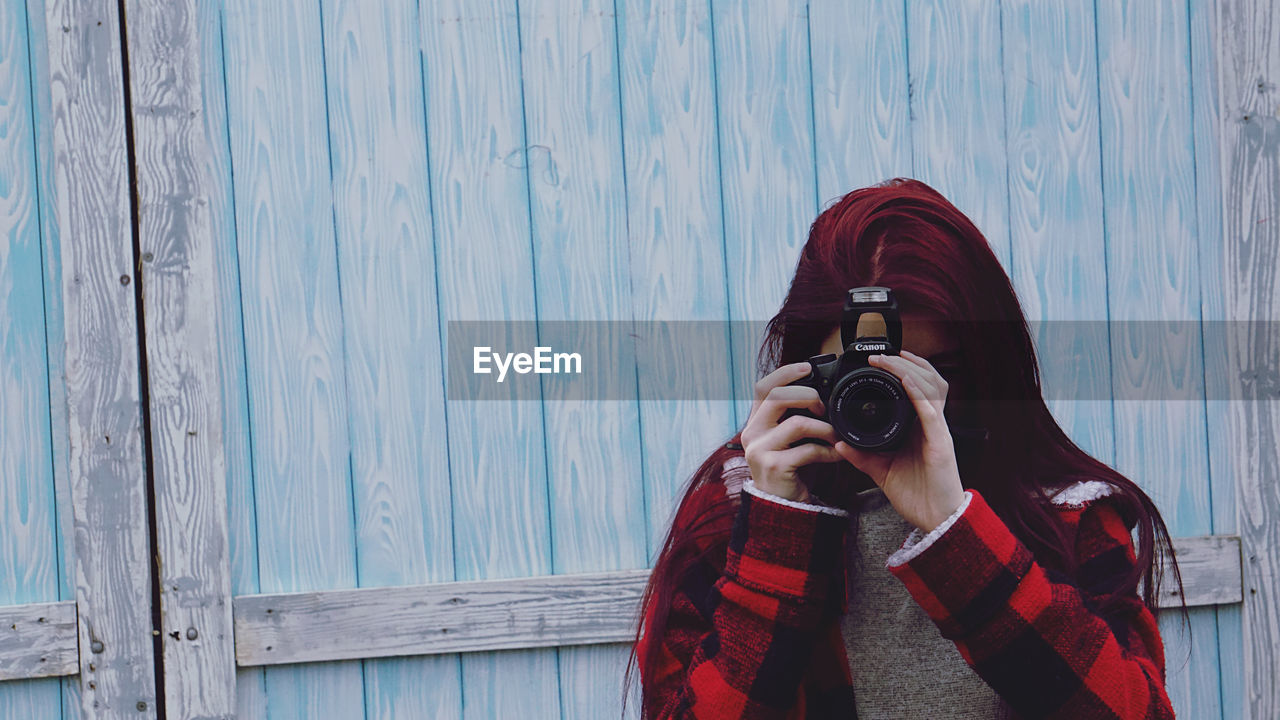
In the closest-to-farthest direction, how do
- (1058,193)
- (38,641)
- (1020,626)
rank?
(1020,626), (38,641), (1058,193)

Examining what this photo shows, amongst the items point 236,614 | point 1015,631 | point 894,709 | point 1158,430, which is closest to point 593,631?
point 236,614

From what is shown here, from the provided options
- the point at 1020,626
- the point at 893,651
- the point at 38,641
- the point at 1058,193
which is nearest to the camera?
the point at 1020,626

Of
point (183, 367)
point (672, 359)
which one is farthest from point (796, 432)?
point (183, 367)

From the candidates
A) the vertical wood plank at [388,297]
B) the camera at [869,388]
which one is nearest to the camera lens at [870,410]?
the camera at [869,388]

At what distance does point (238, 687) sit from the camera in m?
1.39

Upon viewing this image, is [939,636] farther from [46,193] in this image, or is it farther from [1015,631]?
A: [46,193]

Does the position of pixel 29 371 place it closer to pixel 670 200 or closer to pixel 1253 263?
pixel 670 200

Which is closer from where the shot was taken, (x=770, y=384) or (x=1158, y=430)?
(x=770, y=384)

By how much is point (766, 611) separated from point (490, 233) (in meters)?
0.85

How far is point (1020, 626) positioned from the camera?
67cm

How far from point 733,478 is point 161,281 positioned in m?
0.97

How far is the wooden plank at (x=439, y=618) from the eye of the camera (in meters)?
1.37

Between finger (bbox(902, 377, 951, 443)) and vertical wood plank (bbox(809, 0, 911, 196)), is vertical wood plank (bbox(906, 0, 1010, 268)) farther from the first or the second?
finger (bbox(902, 377, 951, 443))

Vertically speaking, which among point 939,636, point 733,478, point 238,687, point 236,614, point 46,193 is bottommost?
point 238,687
